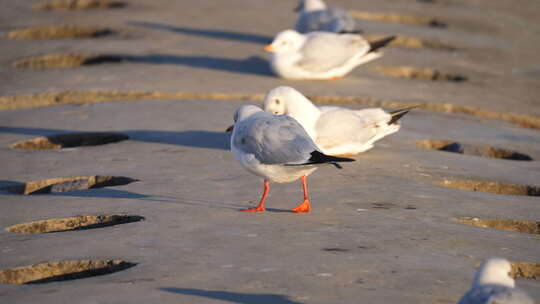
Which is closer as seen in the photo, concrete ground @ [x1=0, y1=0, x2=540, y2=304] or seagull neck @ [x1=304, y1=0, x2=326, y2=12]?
concrete ground @ [x1=0, y1=0, x2=540, y2=304]

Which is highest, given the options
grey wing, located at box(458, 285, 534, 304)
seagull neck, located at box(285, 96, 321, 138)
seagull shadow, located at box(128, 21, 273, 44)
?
seagull shadow, located at box(128, 21, 273, 44)

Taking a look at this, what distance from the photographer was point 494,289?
3912 mm

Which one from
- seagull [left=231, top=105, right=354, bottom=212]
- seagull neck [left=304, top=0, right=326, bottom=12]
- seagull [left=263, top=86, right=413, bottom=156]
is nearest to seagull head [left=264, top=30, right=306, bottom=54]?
seagull neck [left=304, top=0, right=326, bottom=12]

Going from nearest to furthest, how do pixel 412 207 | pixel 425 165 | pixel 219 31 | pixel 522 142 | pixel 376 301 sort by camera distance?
pixel 376 301, pixel 412 207, pixel 425 165, pixel 522 142, pixel 219 31

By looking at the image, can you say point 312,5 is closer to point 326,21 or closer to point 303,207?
point 326,21

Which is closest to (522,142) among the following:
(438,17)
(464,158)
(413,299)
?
(464,158)

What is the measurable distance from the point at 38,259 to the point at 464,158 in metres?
4.65

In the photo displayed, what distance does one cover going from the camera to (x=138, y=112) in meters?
10.2

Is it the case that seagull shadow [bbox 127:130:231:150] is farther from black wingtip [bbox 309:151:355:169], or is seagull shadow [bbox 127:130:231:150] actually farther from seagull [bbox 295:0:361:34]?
seagull [bbox 295:0:361:34]

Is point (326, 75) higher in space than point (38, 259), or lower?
higher

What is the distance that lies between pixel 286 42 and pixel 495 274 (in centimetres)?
785

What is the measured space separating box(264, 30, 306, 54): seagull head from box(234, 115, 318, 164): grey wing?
16.8 feet

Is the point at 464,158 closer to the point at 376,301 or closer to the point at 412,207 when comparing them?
the point at 412,207

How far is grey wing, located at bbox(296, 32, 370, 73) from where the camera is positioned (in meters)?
11.8
